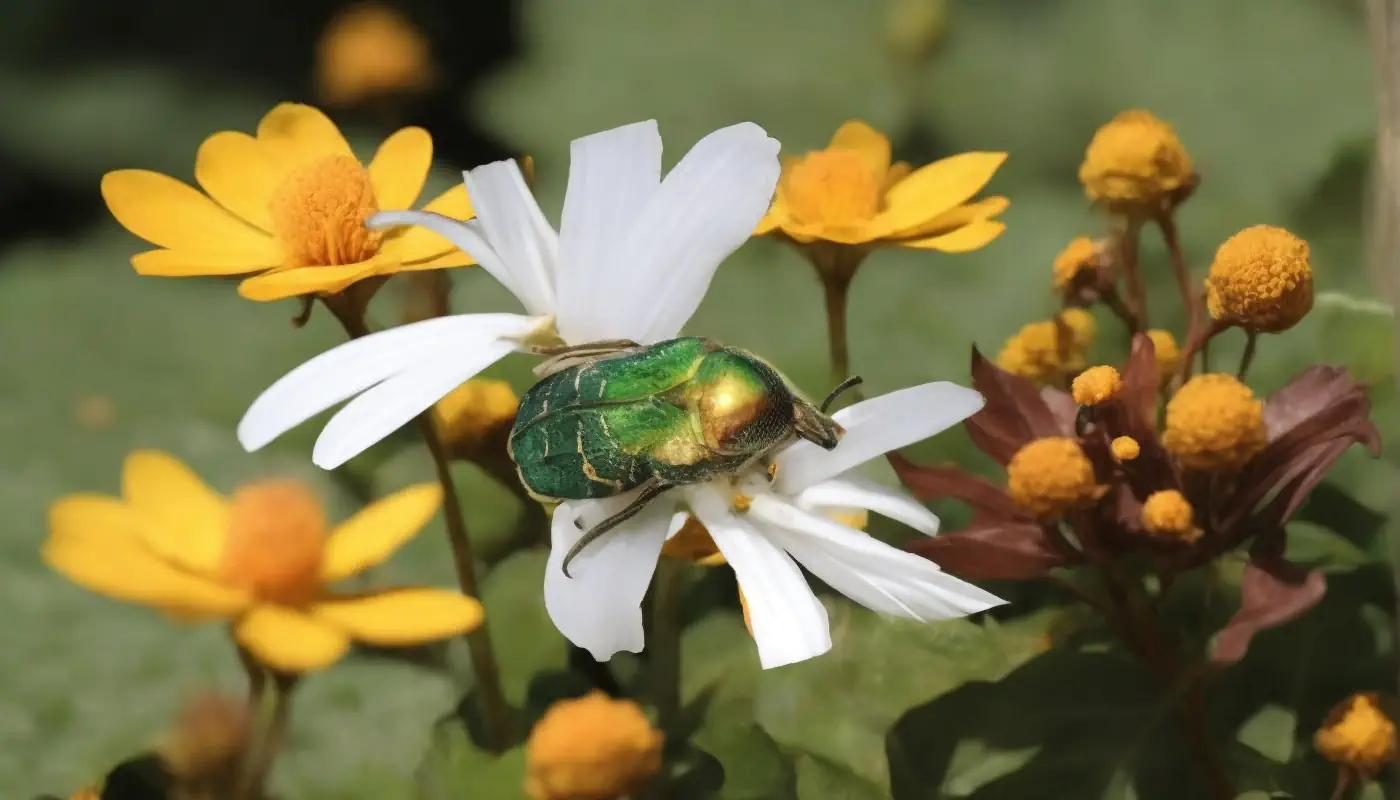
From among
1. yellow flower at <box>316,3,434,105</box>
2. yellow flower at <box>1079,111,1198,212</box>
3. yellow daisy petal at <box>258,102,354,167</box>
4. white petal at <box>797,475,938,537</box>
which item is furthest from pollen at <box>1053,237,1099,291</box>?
yellow flower at <box>316,3,434,105</box>

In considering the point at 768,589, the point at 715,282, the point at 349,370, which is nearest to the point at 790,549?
the point at 768,589

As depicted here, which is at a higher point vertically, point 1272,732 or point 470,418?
point 470,418

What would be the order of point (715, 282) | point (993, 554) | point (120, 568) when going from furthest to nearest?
point (715, 282)
point (993, 554)
point (120, 568)

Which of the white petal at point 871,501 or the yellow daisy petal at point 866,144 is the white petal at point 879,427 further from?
→ the yellow daisy petal at point 866,144

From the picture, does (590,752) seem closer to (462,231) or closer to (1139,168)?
(462,231)

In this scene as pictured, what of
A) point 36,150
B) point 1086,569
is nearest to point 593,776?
point 1086,569

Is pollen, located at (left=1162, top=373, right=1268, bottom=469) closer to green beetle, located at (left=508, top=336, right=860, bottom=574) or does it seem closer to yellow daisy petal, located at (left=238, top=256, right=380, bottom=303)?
green beetle, located at (left=508, top=336, right=860, bottom=574)

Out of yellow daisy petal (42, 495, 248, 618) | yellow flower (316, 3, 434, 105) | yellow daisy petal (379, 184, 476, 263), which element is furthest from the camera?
yellow flower (316, 3, 434, 105)
